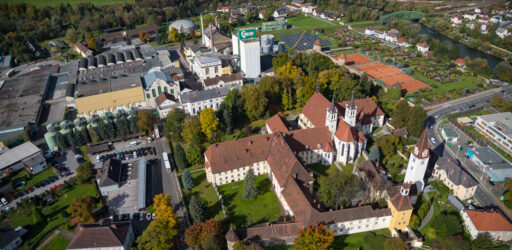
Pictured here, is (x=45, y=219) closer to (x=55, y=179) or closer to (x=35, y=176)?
(x=55, y=179)

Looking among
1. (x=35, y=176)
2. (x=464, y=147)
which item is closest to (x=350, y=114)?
(x=464, y=147)

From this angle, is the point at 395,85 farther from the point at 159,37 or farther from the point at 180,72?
the point at 159,37

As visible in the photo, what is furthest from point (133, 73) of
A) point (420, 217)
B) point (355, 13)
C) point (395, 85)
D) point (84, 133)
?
point (355, 13)

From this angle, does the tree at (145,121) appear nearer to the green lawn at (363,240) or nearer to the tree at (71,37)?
the green lawn at (363,240)

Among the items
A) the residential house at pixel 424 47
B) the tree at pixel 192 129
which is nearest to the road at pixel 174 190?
the tree at pixel 192 129

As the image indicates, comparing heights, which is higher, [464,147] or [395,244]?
[395,244]

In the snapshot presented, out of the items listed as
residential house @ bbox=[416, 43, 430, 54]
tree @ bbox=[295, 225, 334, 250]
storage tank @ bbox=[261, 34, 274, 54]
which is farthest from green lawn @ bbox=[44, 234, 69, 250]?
residential house @ bbox=[416, 43, 430, 54]

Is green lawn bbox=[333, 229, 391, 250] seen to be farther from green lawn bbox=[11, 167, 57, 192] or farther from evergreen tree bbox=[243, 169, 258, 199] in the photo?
green lawn bbox=[11, 167, 57, 192]

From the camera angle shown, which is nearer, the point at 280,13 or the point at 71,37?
the point at 71,37
